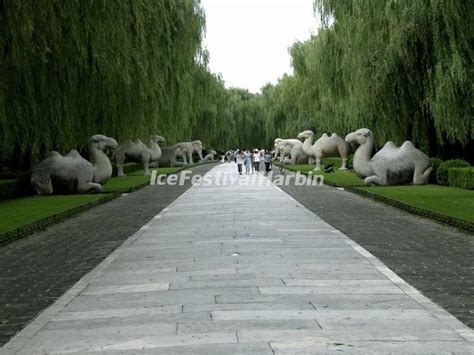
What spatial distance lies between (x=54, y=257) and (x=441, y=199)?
12.3 m

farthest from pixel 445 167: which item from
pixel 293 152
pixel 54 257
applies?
pixel 293 152

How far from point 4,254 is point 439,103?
15.0 m

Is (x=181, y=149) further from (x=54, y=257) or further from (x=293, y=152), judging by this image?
(x=54, y=257)

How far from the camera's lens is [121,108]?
2284 cm

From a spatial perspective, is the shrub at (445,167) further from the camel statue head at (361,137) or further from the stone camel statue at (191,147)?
the stone camel statue at (191,147)

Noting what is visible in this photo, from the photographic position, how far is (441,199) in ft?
65.8

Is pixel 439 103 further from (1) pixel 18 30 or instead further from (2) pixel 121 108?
(1) pixel 18 30

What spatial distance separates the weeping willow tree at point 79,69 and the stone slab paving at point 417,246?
20.2ft

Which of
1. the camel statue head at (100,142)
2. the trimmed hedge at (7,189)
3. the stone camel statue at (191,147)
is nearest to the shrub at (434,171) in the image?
the camel statue head at (100,142)

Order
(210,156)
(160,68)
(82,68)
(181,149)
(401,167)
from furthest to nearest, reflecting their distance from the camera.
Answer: (210,156), (181,149), (401,167), (160,68), (82,68)

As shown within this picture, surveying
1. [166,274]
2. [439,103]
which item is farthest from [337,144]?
[166,274]

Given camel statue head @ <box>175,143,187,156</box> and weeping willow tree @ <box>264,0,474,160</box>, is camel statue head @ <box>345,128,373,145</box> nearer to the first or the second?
weeping willow tree @ <box>264,0,474,160</box>

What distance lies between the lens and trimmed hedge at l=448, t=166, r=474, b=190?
24.2 meters

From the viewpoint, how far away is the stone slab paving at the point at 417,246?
7.84 metres
